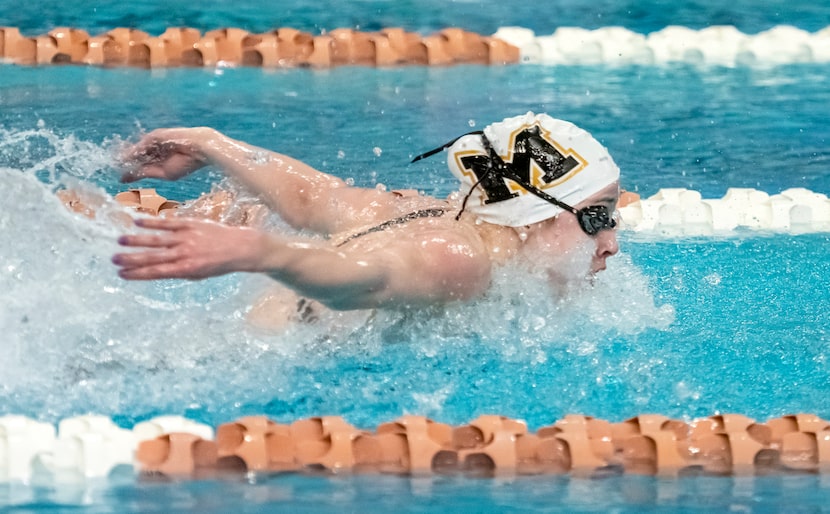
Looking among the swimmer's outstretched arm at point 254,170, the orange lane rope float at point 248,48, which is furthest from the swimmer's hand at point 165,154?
the orange lane rope float at point 248,48

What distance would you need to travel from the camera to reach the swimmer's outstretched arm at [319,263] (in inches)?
88.8

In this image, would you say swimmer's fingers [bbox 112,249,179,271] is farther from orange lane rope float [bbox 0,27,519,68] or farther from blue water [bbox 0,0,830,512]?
orange lane rope float [bbox 0,27,519,68]

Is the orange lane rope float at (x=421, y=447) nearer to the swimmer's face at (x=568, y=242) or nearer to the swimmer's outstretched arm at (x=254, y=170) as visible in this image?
the swimmer's face at (x=568, y=242)

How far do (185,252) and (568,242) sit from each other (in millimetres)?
1061

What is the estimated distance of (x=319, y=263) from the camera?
8.18 ft

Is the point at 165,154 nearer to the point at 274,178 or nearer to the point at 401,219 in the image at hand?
the point at 274,178

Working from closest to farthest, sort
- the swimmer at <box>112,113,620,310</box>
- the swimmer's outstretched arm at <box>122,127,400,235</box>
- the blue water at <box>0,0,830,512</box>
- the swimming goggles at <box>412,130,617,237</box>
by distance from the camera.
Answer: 1. the blue water at <box>0,0,830,512</box>
2. the swimmer at <box>112,113,620,310</box>
3. the swimming goggles at <box>412,130,617,237</box>
4. the swimmer's outstretched arm at <box>122,127,400,235</box>

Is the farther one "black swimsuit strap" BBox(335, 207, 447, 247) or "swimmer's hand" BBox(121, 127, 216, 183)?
"swimmer's hand" BBox(121, 127, 216, 183)

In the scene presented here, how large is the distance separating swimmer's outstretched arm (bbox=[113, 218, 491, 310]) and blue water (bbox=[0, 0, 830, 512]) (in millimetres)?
172

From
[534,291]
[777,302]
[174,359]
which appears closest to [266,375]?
[174,359]

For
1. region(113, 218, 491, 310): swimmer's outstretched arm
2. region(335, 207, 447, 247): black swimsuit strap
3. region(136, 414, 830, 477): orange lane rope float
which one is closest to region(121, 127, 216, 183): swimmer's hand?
region(335, 207, 447, 247): black swimsuit strap

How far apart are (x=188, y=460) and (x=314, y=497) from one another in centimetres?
31

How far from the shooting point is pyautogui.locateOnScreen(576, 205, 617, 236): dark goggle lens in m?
2.96

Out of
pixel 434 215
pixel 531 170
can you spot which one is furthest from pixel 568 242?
pixel 434 215
